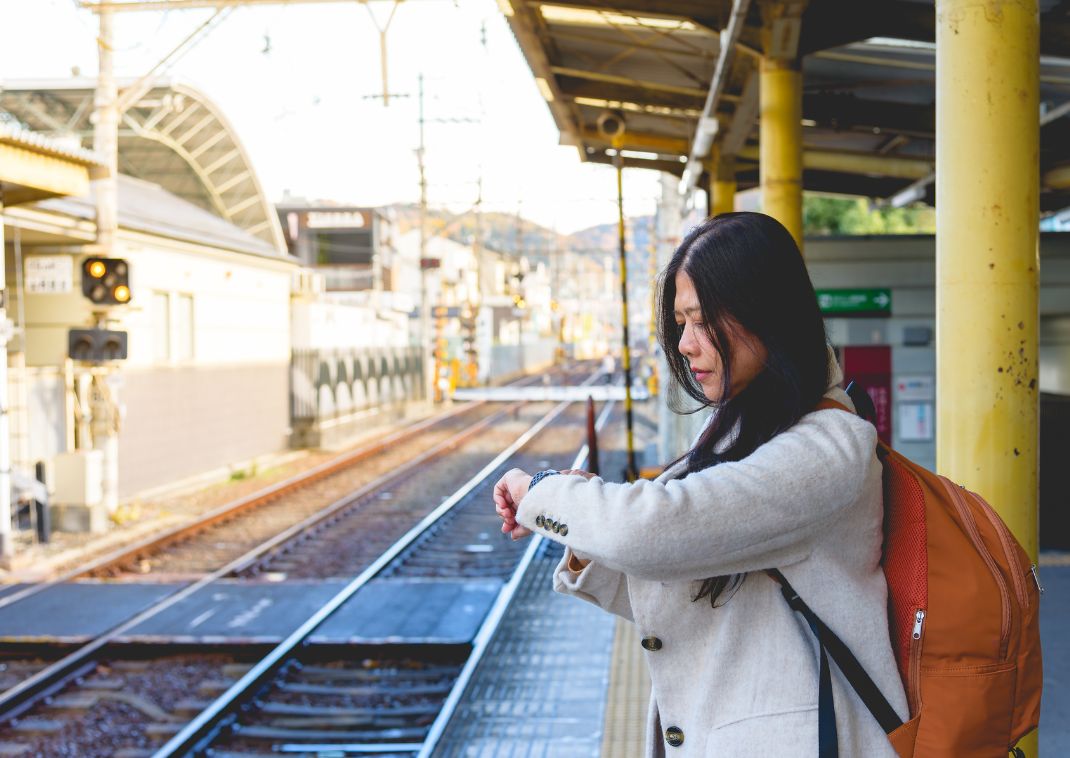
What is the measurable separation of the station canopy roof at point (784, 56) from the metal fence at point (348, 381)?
446 inches

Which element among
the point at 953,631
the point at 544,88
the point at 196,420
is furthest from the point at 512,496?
the point at 196,420

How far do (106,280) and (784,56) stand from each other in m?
8.34

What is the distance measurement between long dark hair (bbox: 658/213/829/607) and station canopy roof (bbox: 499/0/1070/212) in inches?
181

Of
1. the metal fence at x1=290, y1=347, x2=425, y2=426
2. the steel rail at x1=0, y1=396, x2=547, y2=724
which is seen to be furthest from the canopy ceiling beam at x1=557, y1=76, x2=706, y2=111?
the metal fence at x1=290, y1=347, x2=425, y2=426

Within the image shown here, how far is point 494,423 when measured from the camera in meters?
26.0

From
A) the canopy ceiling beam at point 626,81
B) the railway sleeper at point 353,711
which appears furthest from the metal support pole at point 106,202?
the railway sleeper at point 353,711

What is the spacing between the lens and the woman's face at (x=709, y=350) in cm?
150

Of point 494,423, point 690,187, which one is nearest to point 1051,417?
A: point 690,187

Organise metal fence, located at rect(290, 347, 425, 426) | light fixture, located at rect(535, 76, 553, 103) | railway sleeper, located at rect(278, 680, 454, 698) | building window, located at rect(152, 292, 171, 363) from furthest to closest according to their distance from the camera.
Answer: metal fence, located at rect(290, 347, 425, 426) < building window, located at rect(152, 292, 171, 363) < light fixture, located at rect(535, 76, 553, 103) < railway sleeper, located at rect(278, 680, 454, 698)

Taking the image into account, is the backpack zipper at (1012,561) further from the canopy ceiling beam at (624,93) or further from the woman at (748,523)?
the canopy ceiling beam at (624,93)

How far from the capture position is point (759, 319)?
4.83 feet

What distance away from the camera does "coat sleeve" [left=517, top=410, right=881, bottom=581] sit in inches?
52.5

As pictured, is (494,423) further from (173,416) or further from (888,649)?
(888,649)

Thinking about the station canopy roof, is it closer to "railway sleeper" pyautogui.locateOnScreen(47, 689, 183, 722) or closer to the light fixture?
the light fixture
